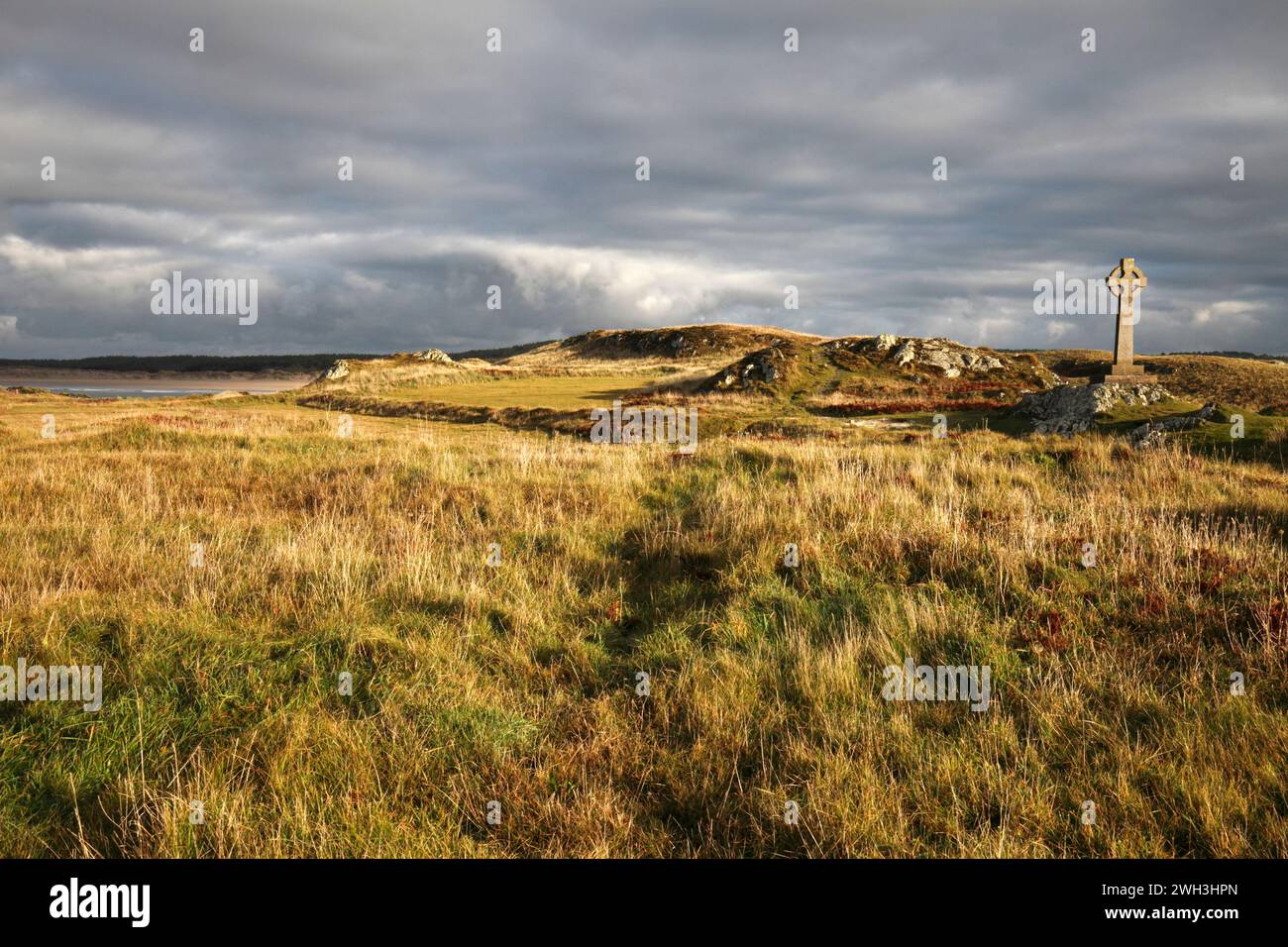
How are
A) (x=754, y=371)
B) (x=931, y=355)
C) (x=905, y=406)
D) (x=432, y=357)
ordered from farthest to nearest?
1. (x=432, y=357)
2. (x=931, y=355)
3. (x=754, y=371)
4. (x=905, y=406)

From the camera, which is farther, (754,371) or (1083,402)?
(754,371)

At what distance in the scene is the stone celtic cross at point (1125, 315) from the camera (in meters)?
23.8

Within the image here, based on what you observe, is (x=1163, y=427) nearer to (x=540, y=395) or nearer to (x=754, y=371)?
(x=754, y=371)

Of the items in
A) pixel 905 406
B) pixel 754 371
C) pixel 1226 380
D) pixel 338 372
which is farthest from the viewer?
pixel 338 372

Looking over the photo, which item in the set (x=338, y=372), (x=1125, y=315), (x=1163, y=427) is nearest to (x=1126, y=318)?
(x=1125, y=315)

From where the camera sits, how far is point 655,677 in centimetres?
529

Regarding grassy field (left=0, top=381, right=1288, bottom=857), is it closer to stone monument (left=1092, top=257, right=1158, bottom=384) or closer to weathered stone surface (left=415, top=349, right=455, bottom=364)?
stone monument (left=1092, top=257, right=1158, bottom=384)

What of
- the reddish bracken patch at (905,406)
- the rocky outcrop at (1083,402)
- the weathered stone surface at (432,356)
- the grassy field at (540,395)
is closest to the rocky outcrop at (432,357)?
the weathered stone surface at (432,356)

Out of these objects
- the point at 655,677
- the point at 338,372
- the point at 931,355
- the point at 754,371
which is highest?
the point at 931,355

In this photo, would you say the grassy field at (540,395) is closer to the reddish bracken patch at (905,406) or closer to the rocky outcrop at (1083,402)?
the reddish bracken patch at (905,406)

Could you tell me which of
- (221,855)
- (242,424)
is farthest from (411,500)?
(242,424)

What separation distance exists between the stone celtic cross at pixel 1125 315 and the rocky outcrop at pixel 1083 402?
1579mm

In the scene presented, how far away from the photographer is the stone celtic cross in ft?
78.2

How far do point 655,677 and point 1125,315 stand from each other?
2660cm
